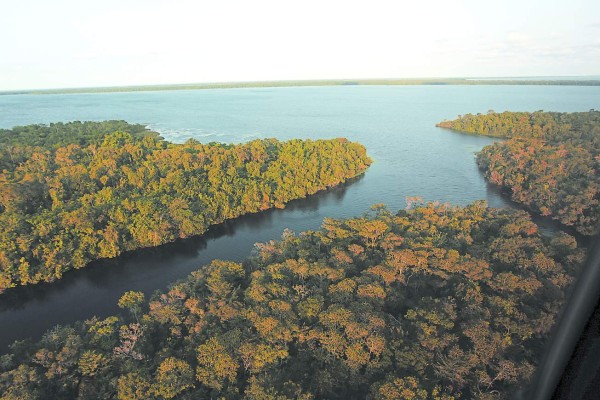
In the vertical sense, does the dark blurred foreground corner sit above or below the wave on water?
above

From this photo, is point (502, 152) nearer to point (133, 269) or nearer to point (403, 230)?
point (403, 230)

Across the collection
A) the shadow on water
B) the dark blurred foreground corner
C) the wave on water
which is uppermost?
the dark blurred foreground corner

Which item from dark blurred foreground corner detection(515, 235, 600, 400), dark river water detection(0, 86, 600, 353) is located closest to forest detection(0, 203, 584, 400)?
dark river water detection(0, 86, 600, 353)

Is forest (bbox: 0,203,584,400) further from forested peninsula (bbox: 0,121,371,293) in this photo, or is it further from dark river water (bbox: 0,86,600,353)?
forested peninsula (bbox: 0,121,371,293)

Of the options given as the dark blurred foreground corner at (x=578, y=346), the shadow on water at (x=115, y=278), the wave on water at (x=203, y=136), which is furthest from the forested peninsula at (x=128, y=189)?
the dark blurred foreground corner at (x=578, y=346)

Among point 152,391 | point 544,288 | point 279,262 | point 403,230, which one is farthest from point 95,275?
point 544,288

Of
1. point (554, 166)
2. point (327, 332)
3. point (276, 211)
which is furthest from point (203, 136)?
point (327, 332)

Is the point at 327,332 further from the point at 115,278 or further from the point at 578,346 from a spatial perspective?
the point at 115,278
